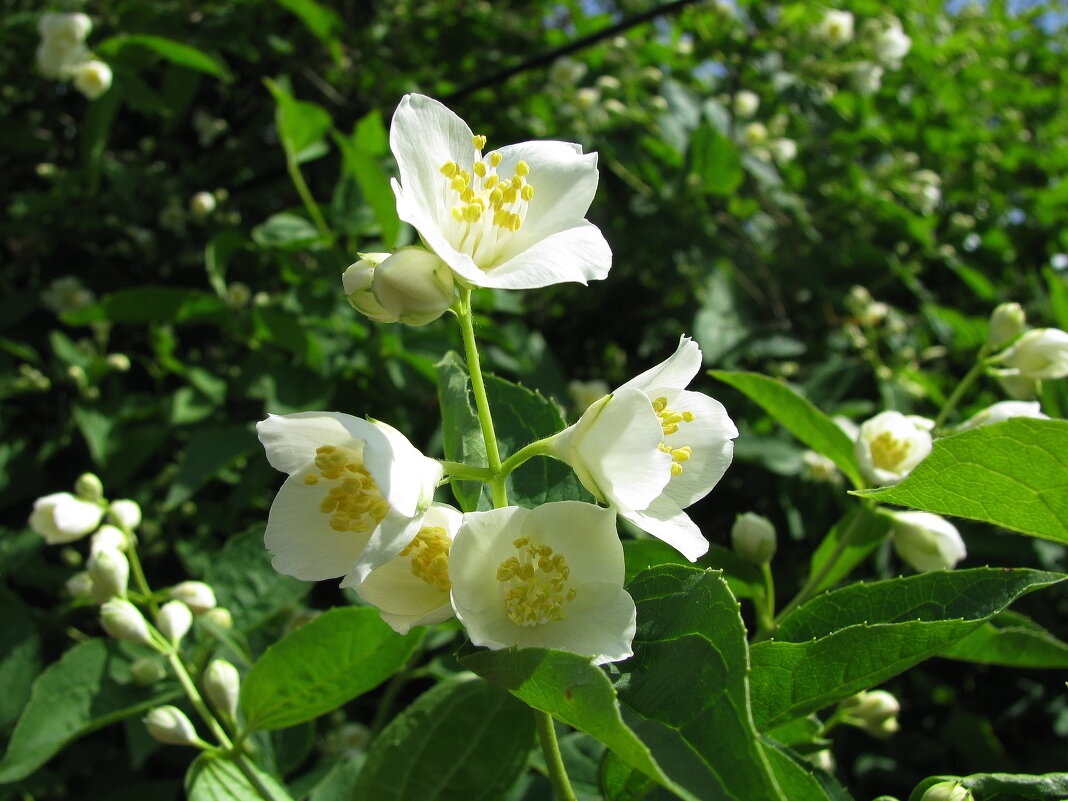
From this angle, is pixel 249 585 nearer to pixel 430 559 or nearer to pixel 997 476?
pixel 430 559

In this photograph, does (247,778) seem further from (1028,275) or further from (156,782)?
(1028,275)

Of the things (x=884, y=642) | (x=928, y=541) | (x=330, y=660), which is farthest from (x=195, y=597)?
(x=928, y=541)

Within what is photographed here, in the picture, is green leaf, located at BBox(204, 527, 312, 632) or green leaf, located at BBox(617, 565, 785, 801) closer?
green leaf, located at BBox(617, 565, 785, 801)

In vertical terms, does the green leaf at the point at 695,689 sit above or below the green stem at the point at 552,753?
above

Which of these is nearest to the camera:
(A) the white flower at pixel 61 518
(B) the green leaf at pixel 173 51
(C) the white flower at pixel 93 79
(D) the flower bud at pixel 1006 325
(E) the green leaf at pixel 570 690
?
(E) the green leaf at pixel 570 690

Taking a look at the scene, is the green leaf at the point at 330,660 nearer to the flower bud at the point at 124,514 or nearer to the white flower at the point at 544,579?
the white flower at the point at 544,579

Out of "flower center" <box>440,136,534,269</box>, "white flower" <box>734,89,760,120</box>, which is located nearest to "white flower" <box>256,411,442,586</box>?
"flower center" <box>440,136,534,269</box>

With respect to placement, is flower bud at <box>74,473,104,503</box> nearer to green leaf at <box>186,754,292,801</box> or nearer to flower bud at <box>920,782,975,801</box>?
green leaf at <box>186,754,292,801</box>

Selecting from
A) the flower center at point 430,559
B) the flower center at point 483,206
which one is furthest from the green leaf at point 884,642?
the flower center at point 483,206
